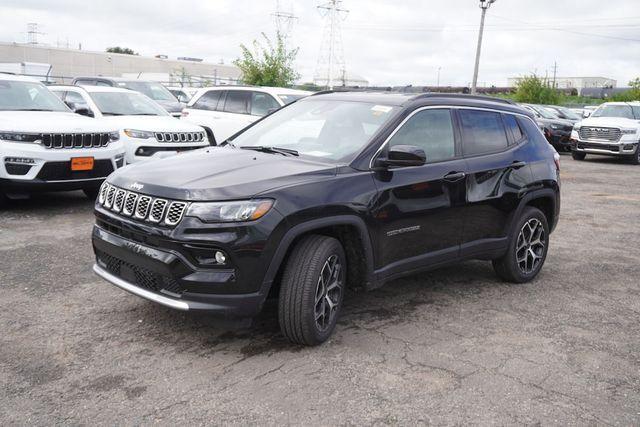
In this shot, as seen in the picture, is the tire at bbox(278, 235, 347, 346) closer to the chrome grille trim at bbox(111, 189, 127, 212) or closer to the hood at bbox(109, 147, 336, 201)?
the hood at bbox(109, 147, 336, 201)

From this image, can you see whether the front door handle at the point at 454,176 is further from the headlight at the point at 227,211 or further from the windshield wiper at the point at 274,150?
the headlight at the point at 227,211

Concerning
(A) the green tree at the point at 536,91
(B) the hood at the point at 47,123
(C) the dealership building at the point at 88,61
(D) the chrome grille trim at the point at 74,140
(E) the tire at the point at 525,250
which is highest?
(C) the dealership building at the point at 88,61

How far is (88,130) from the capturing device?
27.5 feet

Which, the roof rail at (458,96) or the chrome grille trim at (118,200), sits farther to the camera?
the roof rail at (458,96)

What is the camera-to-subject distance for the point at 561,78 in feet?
323

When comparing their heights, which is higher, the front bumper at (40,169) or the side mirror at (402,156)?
the side mirror at (402,156)

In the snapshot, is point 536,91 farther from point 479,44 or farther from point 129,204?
point 129,204

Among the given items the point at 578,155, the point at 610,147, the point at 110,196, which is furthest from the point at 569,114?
the point at 110,196

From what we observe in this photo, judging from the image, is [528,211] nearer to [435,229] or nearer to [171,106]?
[435,229]

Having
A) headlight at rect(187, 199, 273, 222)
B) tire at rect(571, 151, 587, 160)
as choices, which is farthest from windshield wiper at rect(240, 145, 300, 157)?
tire at rect(571, 151, 587, 160)

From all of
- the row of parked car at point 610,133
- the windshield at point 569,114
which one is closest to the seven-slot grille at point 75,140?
the row of parked car at point 610,133

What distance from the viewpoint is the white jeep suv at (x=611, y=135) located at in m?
18.7

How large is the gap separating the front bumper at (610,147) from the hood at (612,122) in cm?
51

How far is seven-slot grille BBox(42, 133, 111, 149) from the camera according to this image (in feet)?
26.3
